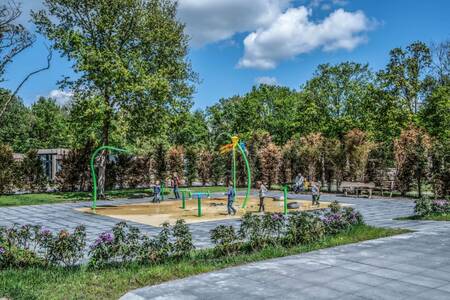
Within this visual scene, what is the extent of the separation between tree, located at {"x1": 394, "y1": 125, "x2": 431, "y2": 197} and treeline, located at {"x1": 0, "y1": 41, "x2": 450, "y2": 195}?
6 centimetres

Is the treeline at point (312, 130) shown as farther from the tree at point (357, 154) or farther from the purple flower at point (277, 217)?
the purple flower at point (277, 217)

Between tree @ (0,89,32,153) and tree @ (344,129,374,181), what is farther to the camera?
tree @ (0,89,32,153)

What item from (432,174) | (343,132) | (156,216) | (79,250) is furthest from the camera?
(343,132)

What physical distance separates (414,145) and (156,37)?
1728 cm

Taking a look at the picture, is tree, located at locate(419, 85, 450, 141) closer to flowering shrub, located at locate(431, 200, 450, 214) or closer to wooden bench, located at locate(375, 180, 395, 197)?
wooden bench, located at locate(375, 180, 395, 197)

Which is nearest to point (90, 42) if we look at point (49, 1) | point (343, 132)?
point (49, 1)

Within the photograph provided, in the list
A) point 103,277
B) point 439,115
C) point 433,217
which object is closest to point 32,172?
point 103,277

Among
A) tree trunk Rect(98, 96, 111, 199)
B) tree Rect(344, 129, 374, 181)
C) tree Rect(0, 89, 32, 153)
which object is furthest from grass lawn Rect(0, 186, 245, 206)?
tree Rect(0, 89, 32, 153)

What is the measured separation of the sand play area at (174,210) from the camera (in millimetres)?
17922

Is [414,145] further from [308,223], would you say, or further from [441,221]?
[308,223]

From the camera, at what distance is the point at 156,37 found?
28.2 metres

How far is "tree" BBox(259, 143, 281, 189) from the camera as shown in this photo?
110 feet

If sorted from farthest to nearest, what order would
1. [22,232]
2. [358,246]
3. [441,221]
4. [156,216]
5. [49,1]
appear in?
[49,1], [156,216], [441,221], [358,246], [22,232]

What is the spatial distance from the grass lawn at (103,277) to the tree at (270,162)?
74.7 ft
